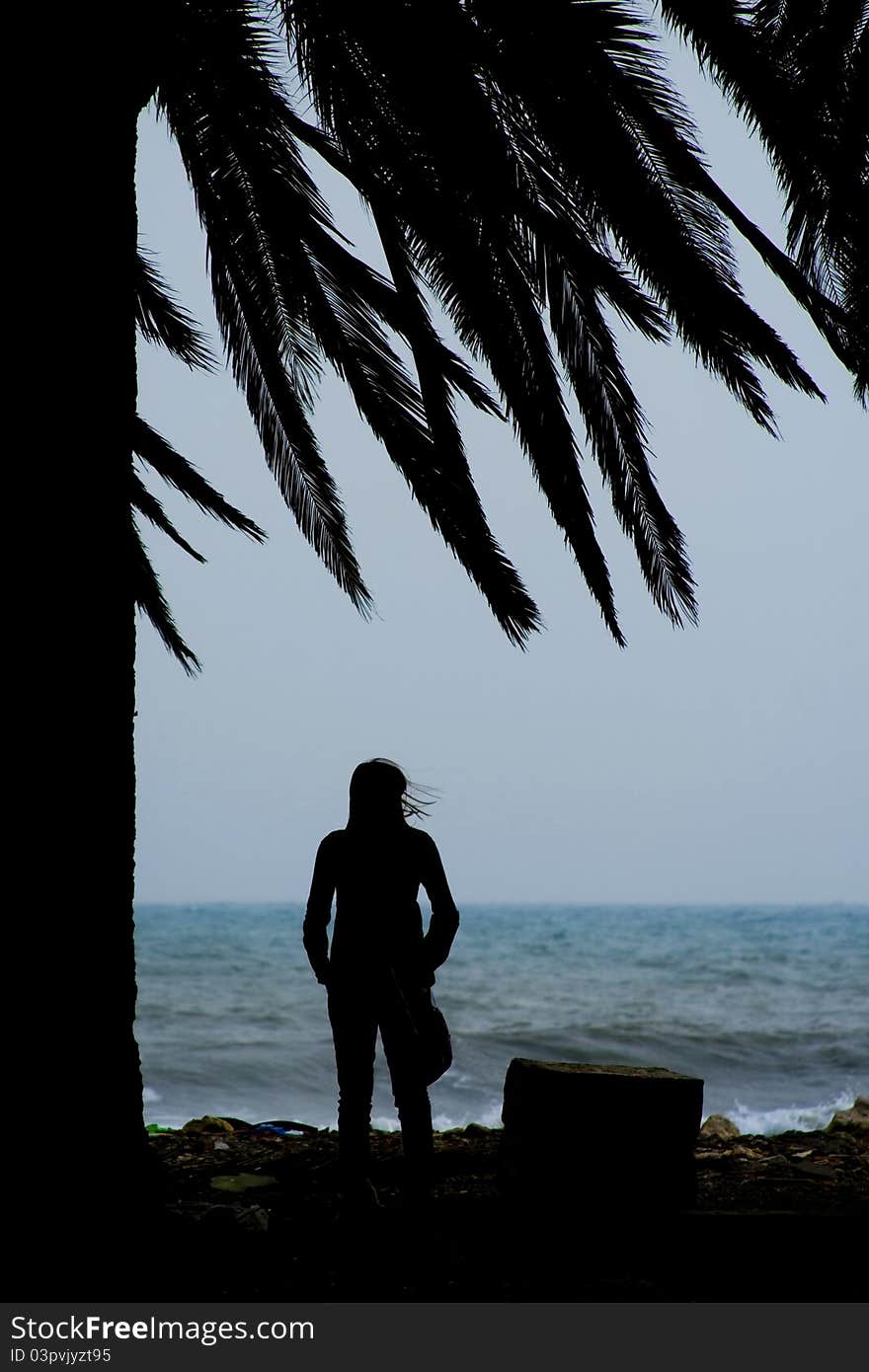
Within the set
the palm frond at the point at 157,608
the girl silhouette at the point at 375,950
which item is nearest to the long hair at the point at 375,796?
the girl silhouette at the point at 375,950

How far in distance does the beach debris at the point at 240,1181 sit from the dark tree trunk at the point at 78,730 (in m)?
1.11

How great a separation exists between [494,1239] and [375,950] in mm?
886

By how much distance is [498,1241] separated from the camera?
9.87 ft

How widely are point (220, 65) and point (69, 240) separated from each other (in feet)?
5.16

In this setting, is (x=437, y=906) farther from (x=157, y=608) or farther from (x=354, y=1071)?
(x=157, y=608)

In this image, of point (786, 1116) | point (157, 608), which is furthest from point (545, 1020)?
point (157, 608)

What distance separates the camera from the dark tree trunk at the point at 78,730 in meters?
2.52

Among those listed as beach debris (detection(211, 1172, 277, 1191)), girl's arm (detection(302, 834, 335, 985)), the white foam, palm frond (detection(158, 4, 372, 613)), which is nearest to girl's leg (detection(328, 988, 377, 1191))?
girl's arm (detection(302, 834, 335, 985))

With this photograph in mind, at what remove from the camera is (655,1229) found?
3.18 metres

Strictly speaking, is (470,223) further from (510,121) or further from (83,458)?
(83,458)

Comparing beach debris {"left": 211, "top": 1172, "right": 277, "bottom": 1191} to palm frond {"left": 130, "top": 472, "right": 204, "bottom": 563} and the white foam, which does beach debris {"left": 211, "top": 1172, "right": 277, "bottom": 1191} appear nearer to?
palm frond {"left": 130, "top": 472, "right": 204, "bottom": 563}

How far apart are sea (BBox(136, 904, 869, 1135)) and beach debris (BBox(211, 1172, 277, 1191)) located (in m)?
4.73

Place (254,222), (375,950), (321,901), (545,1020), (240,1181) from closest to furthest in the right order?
(375,950)
(321,901)
(240,1181)
(254,222)
(545,1020)
